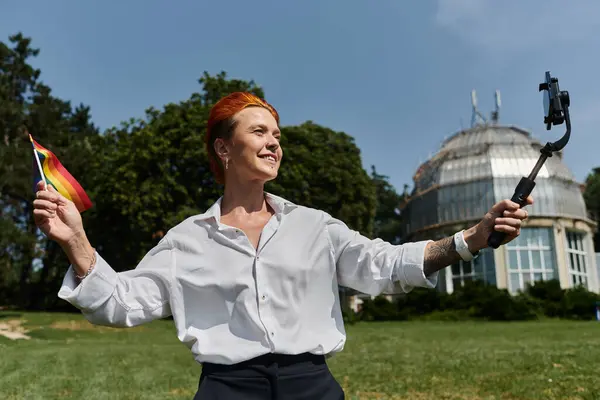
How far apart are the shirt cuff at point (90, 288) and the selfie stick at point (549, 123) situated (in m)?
1.85

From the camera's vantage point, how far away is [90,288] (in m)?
2.97

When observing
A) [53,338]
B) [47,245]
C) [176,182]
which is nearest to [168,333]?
[53,338]

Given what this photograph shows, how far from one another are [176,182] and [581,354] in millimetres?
22989

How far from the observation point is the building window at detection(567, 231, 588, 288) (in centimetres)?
4806

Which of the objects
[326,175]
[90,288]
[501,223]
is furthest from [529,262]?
[90,288]

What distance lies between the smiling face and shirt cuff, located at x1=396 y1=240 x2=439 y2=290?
2.95ft

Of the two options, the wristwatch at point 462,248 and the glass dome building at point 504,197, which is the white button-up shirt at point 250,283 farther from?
the glass dome building at point 504,197

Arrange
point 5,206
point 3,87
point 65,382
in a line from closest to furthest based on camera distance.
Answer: point 65,382, point 3,87, point 5,206

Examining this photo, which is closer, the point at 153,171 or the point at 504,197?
the point at 153,171

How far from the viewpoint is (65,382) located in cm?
1021

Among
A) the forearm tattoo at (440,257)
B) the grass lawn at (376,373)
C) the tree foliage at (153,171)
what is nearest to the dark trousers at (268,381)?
the forearm tattoo at (440,257)

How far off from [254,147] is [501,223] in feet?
4.57

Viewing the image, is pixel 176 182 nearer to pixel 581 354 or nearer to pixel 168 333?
pixel 168 333

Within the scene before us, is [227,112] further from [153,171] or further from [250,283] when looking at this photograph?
[153,171]
